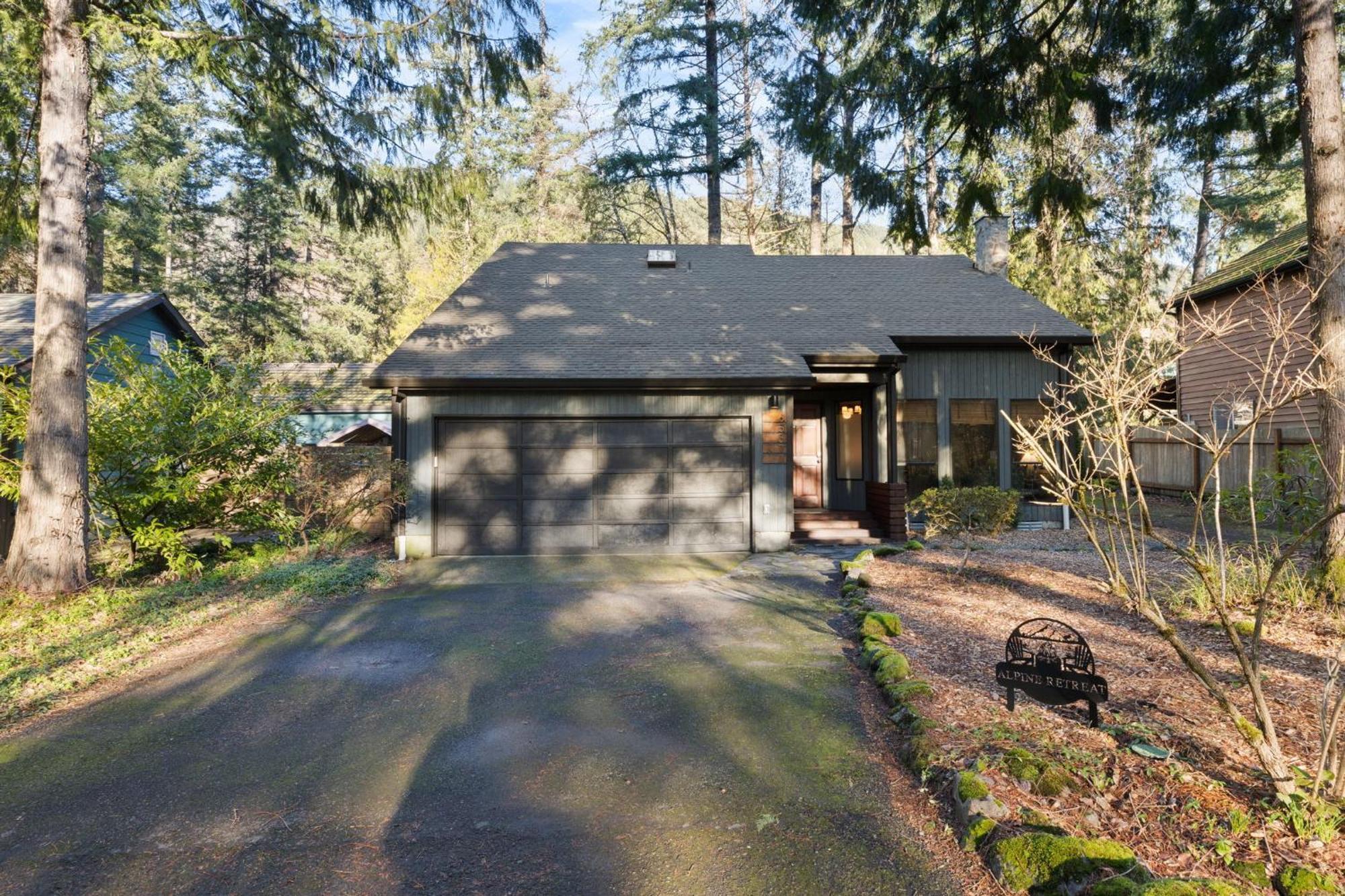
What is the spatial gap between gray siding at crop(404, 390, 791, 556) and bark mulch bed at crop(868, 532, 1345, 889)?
12.6 ft

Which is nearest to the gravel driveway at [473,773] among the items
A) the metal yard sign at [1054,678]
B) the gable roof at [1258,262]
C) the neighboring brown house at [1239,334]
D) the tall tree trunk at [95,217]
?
the metal yard sign at [1054,678]

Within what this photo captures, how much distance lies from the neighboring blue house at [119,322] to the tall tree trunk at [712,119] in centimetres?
1375

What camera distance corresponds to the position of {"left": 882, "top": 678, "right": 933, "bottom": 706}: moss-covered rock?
430 centimetres

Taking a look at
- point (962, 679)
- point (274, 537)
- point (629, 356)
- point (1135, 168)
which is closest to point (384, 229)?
point (629, 356)

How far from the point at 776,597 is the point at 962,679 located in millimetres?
3119

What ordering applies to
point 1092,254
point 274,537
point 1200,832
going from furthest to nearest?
point 1092,254, point 274,537, point 1200,832

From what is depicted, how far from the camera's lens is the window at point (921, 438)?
12406mm

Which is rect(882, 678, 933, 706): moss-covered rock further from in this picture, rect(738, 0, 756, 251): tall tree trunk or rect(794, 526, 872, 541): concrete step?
rect(738, 0, 756, 251): tall tree trunk

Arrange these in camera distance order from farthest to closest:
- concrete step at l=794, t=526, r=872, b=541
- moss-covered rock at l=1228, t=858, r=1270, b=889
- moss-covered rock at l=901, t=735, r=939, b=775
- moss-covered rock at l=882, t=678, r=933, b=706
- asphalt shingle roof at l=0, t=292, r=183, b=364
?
asphalt shingle roof at l=0, t=292, r=183, b=364 → concrete step at l=794, t=526, r=872, b=541 → moss-covered rock at l=882, t=678, r=933, b=706 → moss-covered rock at l=901, t=735, r=939, b=775 → moss-covered rock at l=1228, t=858, r=1270, b=889

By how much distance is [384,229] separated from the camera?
34.2 feet

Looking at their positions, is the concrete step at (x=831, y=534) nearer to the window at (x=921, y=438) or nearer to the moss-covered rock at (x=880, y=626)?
the window at (x=921, y=438)

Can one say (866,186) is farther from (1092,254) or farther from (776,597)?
A: (1092,254)

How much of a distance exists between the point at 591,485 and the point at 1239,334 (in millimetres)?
14923

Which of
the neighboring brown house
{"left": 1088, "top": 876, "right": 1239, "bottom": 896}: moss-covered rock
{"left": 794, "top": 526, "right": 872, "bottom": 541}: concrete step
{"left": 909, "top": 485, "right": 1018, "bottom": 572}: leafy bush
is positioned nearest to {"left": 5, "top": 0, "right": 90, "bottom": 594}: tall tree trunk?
{"left": 794, "top": 526, "right": 872, "bottom": 541}: concrete step
